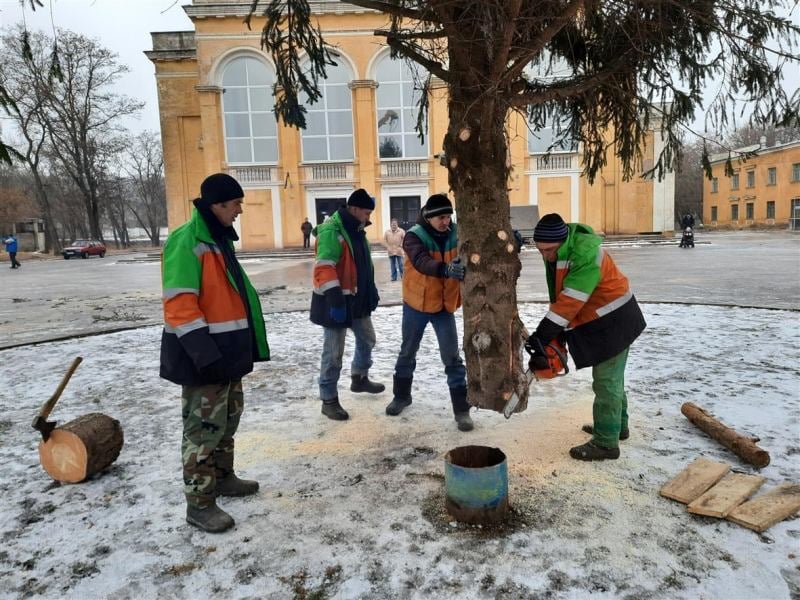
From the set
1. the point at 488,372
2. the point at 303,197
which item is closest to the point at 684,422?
the point at 488,372

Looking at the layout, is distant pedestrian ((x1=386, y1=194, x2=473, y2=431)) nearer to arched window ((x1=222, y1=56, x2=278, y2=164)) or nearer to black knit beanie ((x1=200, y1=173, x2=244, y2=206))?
black knit beanie ((x1=200, y1=173, x2=244, y2=206))

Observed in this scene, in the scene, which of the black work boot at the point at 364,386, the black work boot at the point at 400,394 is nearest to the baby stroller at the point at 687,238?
the black work boot at the point at 364,386

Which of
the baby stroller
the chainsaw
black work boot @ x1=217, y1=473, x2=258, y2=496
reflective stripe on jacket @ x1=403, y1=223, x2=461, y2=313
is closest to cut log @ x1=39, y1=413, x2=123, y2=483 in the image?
black work boot @ x1=217, y1=473, x2=258, y2=496

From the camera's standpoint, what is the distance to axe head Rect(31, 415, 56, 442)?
3.50 m

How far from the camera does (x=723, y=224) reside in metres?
55.8

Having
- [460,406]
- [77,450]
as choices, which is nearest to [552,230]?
[460,406]

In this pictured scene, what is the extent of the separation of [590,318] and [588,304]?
9cm

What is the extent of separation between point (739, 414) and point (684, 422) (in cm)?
47

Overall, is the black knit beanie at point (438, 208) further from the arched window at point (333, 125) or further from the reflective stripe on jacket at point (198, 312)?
the arched window at point (333, 125)

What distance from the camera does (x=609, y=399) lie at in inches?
141

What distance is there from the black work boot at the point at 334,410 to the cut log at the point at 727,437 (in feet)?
8.47

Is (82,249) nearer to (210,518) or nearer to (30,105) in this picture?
(30,105)

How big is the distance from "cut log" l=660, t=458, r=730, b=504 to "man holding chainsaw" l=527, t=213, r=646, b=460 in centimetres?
45

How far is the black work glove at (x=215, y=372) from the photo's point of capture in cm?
291
